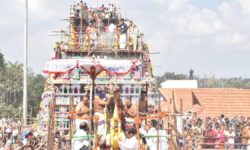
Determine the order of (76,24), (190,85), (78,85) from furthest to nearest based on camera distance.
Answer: (190,85)
(76,24)
(78,85)

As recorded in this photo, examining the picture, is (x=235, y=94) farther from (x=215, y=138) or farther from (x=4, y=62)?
(x=4, y=62)

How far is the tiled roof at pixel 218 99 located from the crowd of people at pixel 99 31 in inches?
293

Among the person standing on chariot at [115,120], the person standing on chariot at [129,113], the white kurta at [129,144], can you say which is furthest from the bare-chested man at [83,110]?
the white kurta at [129,144]

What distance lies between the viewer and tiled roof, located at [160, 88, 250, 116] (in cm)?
4388

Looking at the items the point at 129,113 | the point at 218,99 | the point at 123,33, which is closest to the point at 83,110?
the point at 129,113

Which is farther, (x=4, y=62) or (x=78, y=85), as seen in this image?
(x=4, y=62)

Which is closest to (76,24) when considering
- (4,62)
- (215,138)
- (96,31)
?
(96,31)

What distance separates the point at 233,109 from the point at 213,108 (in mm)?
1516

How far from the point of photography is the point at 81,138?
13.2 metres

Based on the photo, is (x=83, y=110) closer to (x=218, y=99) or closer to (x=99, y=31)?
(x=99, y=31)

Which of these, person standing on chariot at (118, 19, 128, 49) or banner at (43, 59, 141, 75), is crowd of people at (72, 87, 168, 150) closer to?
banner at (43, 59, 141, 75)

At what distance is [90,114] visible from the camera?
1366 cm

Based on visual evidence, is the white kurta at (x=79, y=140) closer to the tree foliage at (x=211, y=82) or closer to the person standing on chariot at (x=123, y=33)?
the person standing on chariot at (x=123, y=33)

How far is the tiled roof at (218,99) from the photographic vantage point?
43.9 meters
